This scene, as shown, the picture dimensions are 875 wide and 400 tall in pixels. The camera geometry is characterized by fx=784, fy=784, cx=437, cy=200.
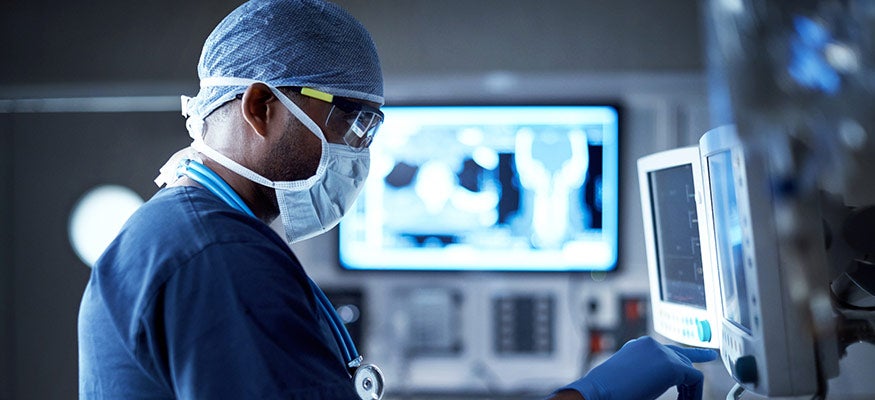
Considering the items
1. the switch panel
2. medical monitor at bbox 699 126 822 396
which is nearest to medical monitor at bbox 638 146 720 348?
medical monitor at bbox 699 126 822 396

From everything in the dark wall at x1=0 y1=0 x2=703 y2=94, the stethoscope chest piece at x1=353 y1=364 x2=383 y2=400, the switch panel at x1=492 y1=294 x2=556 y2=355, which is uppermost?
the dark wall at x1=0 y1=0 x2=703 y2=94

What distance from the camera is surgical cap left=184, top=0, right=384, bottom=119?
1.14 meters

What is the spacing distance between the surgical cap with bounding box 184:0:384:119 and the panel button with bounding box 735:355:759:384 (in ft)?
2.15

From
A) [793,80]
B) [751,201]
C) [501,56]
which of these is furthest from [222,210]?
[501,56]

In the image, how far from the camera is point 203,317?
2.85 ft

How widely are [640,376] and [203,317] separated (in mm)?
650

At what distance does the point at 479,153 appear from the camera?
272 cm

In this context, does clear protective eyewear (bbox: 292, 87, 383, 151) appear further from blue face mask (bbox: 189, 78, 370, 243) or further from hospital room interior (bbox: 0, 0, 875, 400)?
hospital room interior (bbox: 0, 0, 875, 400)

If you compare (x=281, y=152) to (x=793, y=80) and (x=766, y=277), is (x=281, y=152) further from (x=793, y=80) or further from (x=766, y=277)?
(x=793, y=80)

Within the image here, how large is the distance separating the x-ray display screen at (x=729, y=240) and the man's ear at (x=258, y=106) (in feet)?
2.01

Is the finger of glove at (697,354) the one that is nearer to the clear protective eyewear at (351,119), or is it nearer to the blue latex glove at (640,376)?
the blue latex glove at (640,376)

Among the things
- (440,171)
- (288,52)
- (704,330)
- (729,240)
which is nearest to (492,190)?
(440,171)

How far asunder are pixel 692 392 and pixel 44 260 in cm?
234

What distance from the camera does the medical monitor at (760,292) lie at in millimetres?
693
